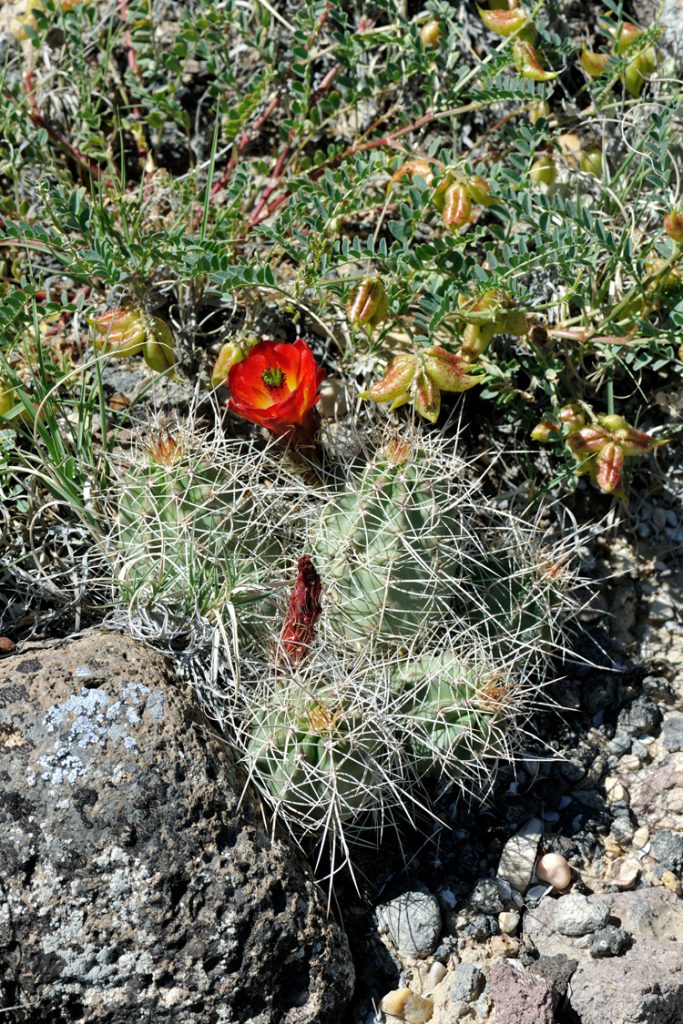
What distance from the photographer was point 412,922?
2.32 m

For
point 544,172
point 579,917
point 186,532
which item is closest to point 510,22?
point 544,172

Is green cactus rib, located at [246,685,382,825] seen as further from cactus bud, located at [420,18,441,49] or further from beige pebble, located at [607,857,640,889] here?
cactus bud, located at [420,18,441,49]

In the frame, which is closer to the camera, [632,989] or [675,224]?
[632,989]

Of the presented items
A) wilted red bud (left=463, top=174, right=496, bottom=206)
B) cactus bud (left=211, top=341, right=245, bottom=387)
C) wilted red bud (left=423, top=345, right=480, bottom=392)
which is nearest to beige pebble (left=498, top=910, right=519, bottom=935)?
wilted red bud (left=423, top=345, right=480, bottom=392)

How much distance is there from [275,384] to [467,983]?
53.5 inches

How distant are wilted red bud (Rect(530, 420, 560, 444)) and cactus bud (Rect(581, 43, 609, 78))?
3.17 feet

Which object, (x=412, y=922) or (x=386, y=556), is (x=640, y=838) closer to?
(x=412, y=922)

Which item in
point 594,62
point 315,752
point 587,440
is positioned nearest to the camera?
point 315,752

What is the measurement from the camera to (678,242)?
2445 millimetres

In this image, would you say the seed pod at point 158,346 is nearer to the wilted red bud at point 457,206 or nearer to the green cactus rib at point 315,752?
the wilted red bud at point 457,206

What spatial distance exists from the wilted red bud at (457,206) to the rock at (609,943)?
64.7 inches

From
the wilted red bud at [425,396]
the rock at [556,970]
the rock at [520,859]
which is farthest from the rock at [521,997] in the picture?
the wilted red bud at [425,396]

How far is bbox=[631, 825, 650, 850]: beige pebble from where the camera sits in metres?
2.53

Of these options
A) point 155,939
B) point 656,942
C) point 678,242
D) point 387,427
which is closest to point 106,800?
point 155,939
